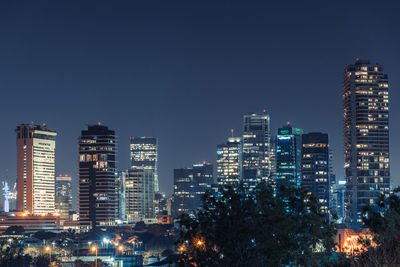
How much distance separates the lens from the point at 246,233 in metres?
41.7

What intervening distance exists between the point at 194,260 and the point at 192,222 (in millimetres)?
2728

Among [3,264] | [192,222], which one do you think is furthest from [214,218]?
[3,264]

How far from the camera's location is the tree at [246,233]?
137 feet

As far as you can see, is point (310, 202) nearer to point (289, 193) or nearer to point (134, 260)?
point (289, 193)

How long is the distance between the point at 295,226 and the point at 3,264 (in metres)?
34.9

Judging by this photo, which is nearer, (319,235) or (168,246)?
(319,235)

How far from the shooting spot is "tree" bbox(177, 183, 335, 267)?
41.6m

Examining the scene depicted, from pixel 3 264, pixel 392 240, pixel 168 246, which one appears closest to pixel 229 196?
pixel 392 240

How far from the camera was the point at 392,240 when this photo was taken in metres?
32.8

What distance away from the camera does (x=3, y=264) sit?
222ft

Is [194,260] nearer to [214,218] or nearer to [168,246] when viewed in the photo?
[214,218]

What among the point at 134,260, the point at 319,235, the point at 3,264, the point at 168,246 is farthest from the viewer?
the point at 168,246

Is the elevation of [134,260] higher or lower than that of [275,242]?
lower

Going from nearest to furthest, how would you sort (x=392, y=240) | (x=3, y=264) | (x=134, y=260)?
1. (x=392, y=240)
2. (x=3, y=264)
3. (x=134, y=260)
